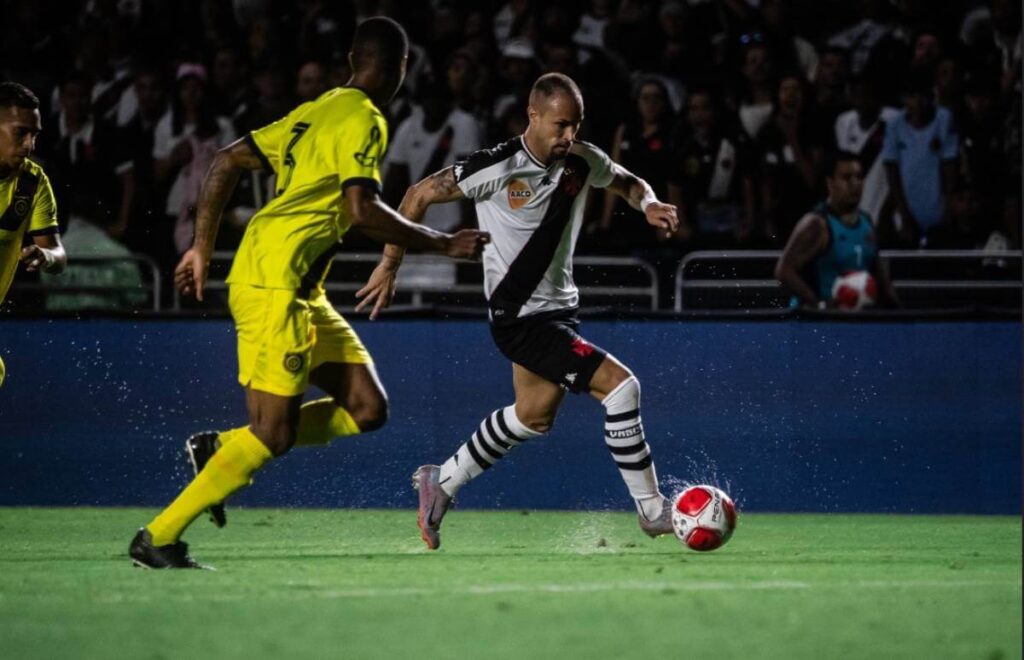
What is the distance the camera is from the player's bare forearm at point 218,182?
736cm

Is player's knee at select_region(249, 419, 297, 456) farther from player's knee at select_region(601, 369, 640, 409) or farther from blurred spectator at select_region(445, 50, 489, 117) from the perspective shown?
blurred spectator at select_region(445, 50, 489, 117)

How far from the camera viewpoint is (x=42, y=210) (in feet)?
29.2

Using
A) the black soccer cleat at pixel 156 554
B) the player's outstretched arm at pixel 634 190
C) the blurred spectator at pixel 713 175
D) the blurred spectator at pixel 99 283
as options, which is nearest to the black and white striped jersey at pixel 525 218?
the player's outstretched arm at pixel 634 190

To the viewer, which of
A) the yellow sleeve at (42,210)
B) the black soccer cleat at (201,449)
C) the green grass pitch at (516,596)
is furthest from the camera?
the yellow sleeve at (42,210)

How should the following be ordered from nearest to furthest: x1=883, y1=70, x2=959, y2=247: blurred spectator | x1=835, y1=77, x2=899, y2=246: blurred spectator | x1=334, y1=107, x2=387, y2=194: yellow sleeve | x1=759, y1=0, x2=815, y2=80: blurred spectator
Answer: x1=334, y1=107, x2=387, y2=194: yellow sleeve, x1=883, y1=70, x2=959, y2=247: blurred spectator, x1=835, y1=77, x2=899, y2=246: blurred spectator, x1=759, y1=0, x2=815, y2=80: blurred spectator

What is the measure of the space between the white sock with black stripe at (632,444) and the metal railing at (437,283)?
3.03 metres

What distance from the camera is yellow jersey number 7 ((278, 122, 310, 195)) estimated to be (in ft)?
23.6

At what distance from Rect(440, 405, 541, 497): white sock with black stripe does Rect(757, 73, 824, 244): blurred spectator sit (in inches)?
180

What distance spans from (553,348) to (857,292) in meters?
3.48

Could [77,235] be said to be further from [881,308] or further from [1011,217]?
[1011,217]

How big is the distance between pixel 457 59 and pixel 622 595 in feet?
26.1

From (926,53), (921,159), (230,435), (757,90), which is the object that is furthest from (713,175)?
(230,435)

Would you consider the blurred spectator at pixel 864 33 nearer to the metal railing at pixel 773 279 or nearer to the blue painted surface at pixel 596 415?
the metal railing at pixel 773 279

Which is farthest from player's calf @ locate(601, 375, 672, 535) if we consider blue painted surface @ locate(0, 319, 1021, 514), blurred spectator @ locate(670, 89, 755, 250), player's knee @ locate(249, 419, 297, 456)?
blurred spectator @ locate(670, 89, 755, 250)
